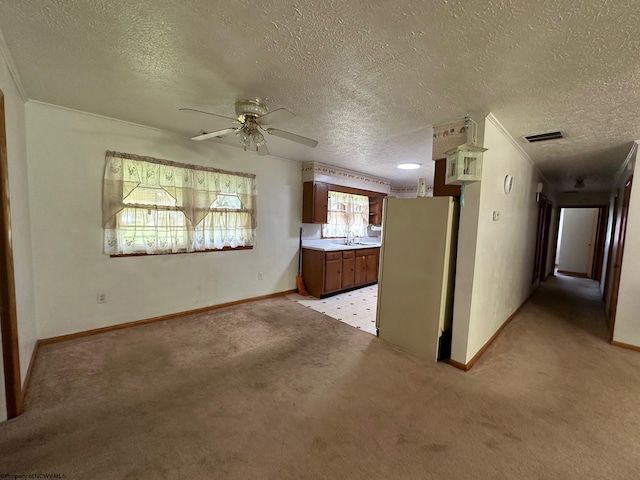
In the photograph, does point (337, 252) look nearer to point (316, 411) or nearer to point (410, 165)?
point (410, 165)

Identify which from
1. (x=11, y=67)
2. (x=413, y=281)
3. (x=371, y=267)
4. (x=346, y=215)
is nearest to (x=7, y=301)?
(x=11, y=67)

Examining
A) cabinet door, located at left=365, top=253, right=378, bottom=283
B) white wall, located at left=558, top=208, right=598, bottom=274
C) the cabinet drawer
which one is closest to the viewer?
the cabinet drawer

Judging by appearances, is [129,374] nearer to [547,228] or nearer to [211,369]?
[211,369]

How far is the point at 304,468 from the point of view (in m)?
1.47

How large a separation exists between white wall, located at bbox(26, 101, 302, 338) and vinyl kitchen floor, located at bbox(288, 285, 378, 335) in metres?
1.28

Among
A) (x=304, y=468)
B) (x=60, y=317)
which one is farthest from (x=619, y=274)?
(x=60, y=317)

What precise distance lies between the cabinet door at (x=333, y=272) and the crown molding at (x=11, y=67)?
372 cm

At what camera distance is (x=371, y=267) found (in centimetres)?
550

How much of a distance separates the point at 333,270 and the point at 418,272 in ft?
6.81

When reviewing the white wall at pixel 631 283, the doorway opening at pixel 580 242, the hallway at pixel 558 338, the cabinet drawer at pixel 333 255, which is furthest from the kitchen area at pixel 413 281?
the doorway opening at pixel 580 242

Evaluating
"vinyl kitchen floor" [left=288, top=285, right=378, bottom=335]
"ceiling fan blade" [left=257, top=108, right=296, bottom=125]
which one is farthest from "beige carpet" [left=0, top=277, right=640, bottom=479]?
"ceiling fan blade" [left=257, top=108, right=296, bottom=125]

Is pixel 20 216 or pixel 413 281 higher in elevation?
pixel 20 216

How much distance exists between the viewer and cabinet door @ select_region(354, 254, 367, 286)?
5137mm

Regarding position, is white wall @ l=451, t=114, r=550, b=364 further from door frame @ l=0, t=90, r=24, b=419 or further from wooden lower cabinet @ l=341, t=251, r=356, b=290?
door frame @ l=0, t=90, r=24, b=419
